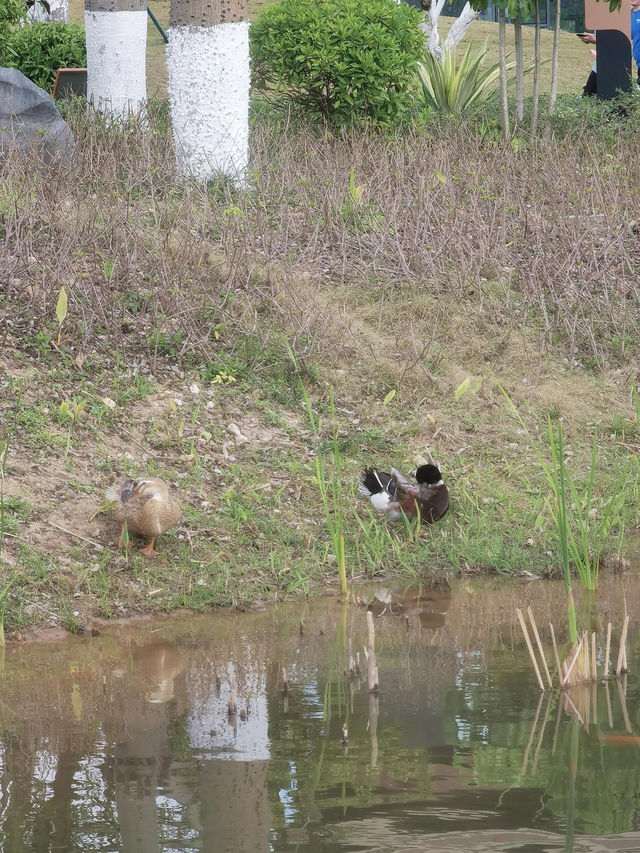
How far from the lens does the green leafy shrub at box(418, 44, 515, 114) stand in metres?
12.0

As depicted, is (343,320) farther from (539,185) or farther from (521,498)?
(539,185)

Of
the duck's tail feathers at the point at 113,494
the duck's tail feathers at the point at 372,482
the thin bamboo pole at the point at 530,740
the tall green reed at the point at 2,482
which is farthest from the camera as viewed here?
the duck's tail feathers at the point at 372,482

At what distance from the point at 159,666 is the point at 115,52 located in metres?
7.45

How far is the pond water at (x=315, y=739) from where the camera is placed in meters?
3.07

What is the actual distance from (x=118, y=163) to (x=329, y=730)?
236 inches

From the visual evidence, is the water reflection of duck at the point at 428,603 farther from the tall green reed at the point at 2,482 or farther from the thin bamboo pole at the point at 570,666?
the tall green reed at the point at 2,482

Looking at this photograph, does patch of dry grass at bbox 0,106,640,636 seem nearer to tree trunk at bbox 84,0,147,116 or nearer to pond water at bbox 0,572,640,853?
pond water at bbox 0,572,640,853

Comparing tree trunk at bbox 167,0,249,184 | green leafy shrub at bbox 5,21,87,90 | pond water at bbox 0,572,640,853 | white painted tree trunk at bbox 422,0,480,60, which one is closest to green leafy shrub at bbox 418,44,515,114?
white painted tree trunk at bbox 422,0,480,60

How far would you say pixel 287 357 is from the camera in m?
6.77

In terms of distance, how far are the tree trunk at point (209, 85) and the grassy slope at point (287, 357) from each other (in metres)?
0.22

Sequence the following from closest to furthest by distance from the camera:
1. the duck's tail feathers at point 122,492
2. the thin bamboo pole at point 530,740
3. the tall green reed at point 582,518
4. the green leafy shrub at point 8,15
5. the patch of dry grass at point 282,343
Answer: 1. the thin bamboo pole at point 530,740
2. the tall green reed at point 582,518
3. the duck's tail feathers at point 122,492
4. the patch of dry grass at point 282,343
5. the green leafy shrub at point 8,15

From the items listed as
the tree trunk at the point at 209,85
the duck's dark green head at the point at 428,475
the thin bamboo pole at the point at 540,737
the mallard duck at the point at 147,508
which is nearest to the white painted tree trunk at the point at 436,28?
the tree trunk at the point at 209,85

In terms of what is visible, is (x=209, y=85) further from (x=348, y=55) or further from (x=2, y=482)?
(x=2, y=482)

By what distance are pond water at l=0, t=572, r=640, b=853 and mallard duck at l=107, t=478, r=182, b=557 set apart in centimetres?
42
